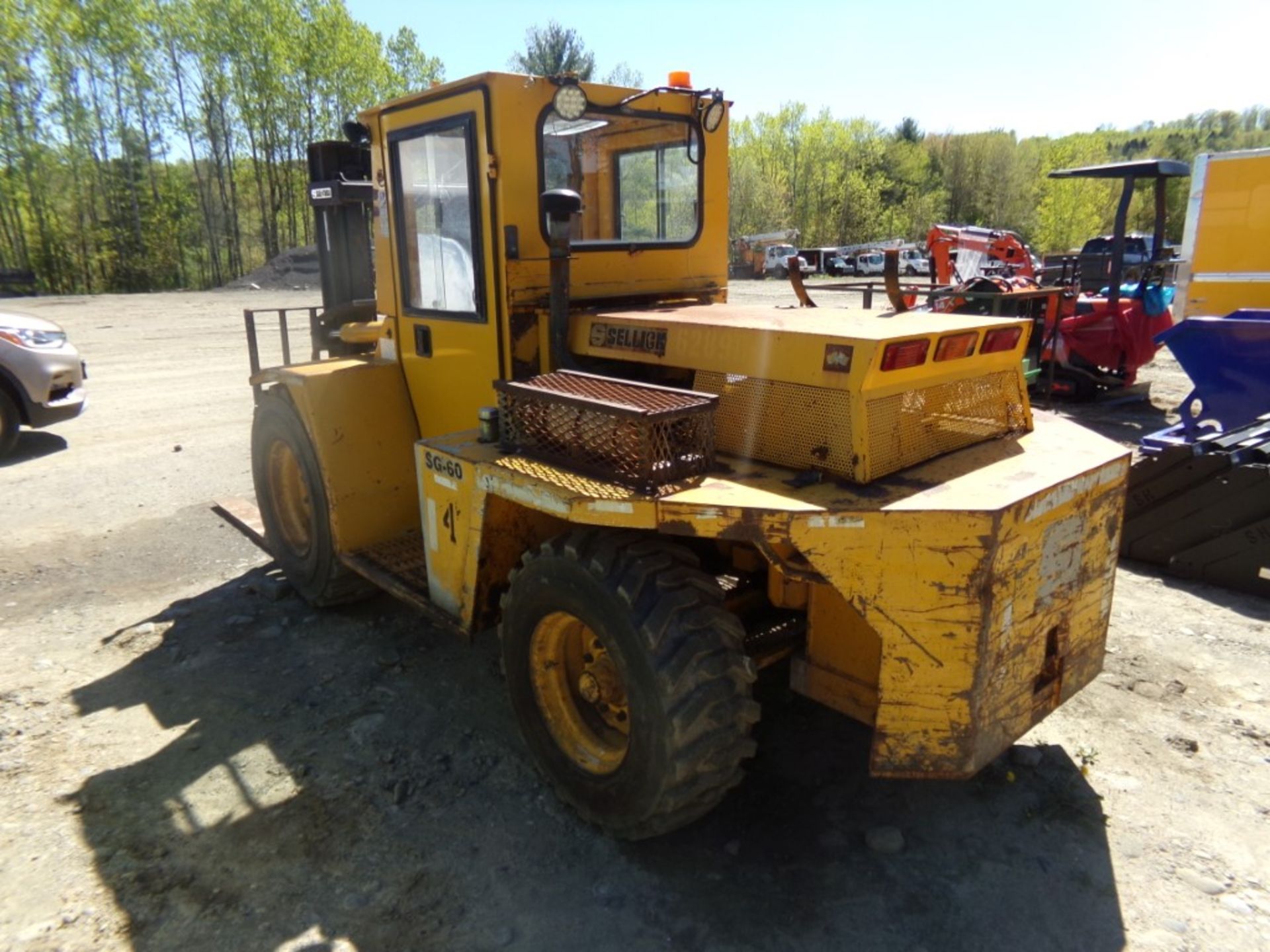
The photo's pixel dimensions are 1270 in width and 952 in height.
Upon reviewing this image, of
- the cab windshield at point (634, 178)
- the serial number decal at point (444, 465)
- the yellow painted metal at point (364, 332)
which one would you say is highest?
the cab windshield at point (634, 178)

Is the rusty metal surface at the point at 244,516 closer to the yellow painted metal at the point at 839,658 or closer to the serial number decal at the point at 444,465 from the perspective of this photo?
the serial number decal at the point at 444,465

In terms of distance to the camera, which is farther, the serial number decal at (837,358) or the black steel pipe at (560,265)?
the black steel pipe at (560,265)

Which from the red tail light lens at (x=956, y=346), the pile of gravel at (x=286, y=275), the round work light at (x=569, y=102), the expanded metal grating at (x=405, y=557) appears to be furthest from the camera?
the pile of gravel at (x=286, y=275)

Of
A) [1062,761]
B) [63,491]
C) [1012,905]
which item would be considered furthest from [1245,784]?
[63,491]

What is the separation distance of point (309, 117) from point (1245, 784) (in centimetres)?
4042

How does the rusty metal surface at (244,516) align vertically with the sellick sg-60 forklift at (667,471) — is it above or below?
below

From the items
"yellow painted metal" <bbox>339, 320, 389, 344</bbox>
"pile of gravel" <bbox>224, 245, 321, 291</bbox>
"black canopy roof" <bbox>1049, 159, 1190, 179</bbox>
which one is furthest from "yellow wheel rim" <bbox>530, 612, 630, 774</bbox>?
"pile of gravel" <bbox>224, 245, 321, 291</bbox>

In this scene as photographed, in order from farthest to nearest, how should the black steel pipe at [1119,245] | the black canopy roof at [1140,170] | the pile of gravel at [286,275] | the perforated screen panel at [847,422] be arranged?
the pile of gravel at [286,275]
the black canopy roof at [1140,170]
the black steel pipe at [1119,245]
the perforated screen panel at [847,422]

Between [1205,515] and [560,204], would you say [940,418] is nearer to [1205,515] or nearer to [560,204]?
[560,204]

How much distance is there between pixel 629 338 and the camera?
11.4ft

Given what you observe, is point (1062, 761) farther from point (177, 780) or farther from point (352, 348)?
point (352, 348)

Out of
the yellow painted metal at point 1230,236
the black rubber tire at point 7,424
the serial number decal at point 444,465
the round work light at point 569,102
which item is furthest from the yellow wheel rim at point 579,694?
the yellow painted metal at point 1230,236

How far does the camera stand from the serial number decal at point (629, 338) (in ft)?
11.0

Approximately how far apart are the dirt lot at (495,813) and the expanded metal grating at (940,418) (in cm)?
130
